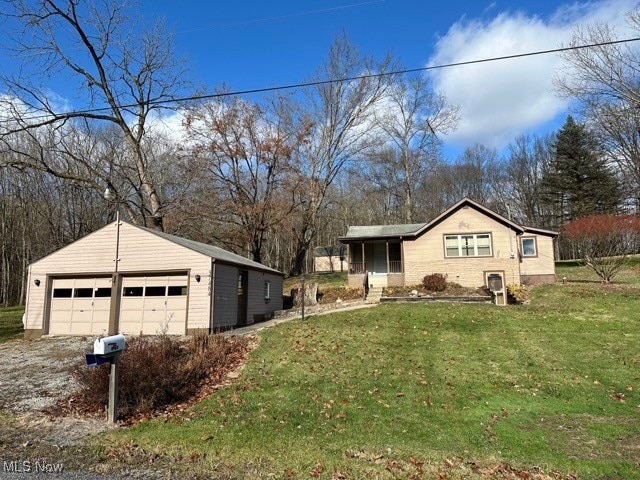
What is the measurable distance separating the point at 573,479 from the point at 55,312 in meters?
19.0

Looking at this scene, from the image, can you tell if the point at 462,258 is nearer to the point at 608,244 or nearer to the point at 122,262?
the point at 608,244

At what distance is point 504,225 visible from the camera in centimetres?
2339

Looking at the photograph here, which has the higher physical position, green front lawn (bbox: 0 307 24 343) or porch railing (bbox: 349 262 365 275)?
porch railing (bbox: 349 262 365 275)

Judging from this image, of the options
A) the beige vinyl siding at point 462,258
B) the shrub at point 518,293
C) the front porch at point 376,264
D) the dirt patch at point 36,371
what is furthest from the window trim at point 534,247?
the dirt patch at point 36,371

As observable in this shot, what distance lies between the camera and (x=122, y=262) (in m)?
17.2

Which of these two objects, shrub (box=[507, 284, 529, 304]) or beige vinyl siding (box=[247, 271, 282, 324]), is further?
shrub (box=[507, 284, 529, 304])

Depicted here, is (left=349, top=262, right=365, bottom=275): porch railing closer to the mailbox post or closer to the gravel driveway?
the gravel driveway

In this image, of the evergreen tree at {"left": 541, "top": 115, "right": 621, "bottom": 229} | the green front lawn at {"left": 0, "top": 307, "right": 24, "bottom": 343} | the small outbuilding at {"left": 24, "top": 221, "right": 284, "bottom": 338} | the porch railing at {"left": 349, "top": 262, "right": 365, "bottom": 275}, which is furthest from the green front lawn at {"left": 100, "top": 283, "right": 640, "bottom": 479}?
the evergreen tree at {"left": 541, "top": 115, "right": 621, "bottom": 229}

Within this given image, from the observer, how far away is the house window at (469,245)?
76.9ft

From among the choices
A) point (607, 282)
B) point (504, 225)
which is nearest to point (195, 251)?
point (504, 225)

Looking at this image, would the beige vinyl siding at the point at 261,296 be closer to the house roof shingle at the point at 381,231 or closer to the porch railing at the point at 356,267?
the porch railing at the point at 356,267

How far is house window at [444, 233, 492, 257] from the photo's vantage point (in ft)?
76.9

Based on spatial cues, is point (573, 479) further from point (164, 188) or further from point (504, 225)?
point (164, 188)

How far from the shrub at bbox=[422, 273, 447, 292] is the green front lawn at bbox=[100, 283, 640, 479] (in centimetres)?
671
